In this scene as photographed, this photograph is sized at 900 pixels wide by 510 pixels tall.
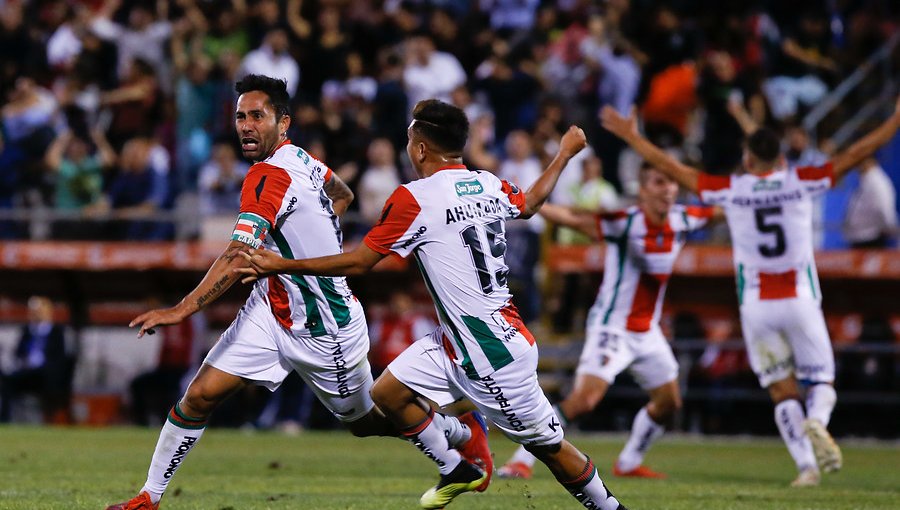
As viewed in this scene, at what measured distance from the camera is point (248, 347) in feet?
29.4

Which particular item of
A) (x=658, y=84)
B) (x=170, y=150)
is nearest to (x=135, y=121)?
(x=170, y=150)

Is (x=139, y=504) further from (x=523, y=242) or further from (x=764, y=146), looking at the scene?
(x=523, y=242)

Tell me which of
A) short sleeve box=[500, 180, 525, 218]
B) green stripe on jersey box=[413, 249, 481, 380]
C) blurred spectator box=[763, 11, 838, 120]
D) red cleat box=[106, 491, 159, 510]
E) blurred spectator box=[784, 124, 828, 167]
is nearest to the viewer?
green stripe on jersey box=[413, 249, 481, 380]

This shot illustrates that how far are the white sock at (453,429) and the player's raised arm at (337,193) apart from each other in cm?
155

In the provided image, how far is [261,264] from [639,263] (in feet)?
19.6

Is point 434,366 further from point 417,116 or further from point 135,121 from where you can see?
point 135,121

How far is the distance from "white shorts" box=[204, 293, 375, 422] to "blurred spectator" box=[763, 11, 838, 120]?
12935 millimetres

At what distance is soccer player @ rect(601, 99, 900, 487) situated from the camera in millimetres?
12156

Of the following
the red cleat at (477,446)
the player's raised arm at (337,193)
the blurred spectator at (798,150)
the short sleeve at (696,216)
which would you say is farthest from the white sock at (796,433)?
the blurred spectator at (798,150)

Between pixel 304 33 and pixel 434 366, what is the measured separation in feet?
46.7

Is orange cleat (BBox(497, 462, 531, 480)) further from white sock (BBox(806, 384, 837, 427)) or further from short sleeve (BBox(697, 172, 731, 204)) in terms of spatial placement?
short sleeve (BBox(697, 172, 731, 204))

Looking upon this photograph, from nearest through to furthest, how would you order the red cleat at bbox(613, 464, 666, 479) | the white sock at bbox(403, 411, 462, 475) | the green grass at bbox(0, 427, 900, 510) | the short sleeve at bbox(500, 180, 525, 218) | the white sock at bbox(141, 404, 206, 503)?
the short sleeve at bbox(500, 180, 525, 218), the white sock at bbox(141, 404, 206, 503), the white sock at bbox(403, 411, 462, 475), the green grass at bbox(0, 427, 900, 510), the red cleat at bbox(613, 464, 666, 479)

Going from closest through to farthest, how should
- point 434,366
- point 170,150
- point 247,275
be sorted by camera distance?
point 247,275
point 434,366
point 170,150

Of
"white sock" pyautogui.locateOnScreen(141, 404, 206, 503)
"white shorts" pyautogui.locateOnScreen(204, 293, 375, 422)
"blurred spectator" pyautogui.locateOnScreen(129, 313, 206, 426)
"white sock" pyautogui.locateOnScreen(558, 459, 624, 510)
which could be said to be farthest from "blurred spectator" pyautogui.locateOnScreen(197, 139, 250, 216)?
"white sock" pyautogui.locateOnScreen(558, 459, 624, 510)
